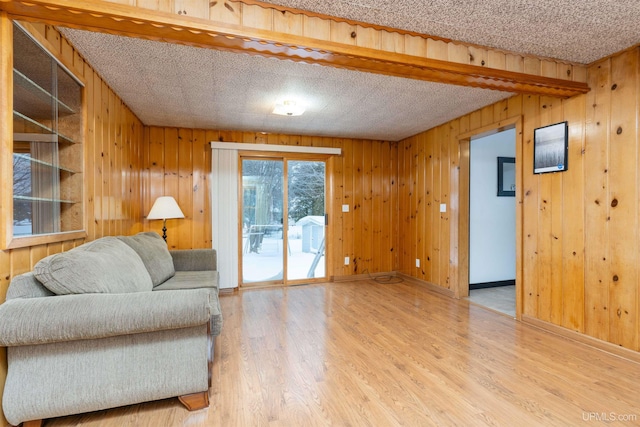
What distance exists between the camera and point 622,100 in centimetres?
241

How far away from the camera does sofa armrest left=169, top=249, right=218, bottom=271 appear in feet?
11.3

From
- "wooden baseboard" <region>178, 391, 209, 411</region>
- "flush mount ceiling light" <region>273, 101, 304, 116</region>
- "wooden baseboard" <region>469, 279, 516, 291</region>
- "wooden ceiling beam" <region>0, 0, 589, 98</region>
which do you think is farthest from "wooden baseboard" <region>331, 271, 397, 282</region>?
"wooden ceiling beam" <region>0, 0, 589, 98</region>

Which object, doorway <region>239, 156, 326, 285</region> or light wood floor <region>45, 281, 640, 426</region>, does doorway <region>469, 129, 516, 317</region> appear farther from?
doorway <region>239, 156, 326, 285</region>

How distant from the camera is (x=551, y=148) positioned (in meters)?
2.92

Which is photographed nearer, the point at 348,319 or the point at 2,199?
the point at 2,199

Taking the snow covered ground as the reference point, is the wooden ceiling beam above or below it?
above

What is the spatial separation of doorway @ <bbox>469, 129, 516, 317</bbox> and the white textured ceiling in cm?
105

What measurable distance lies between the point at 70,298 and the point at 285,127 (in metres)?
3.36

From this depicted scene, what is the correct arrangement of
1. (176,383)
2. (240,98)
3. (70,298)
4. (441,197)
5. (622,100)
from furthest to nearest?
1. (441,197)
2. (240,98)
3. (622,100)
4. (176,383)
5. (70,298)

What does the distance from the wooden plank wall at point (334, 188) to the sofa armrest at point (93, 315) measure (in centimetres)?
289

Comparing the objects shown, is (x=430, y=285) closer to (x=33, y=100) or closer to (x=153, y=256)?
(x=153, y=256)

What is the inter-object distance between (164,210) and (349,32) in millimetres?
2964

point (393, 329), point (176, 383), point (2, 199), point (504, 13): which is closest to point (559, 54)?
point (504, 13)

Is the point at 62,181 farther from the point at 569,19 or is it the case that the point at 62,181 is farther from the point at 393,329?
the point at 569,19
